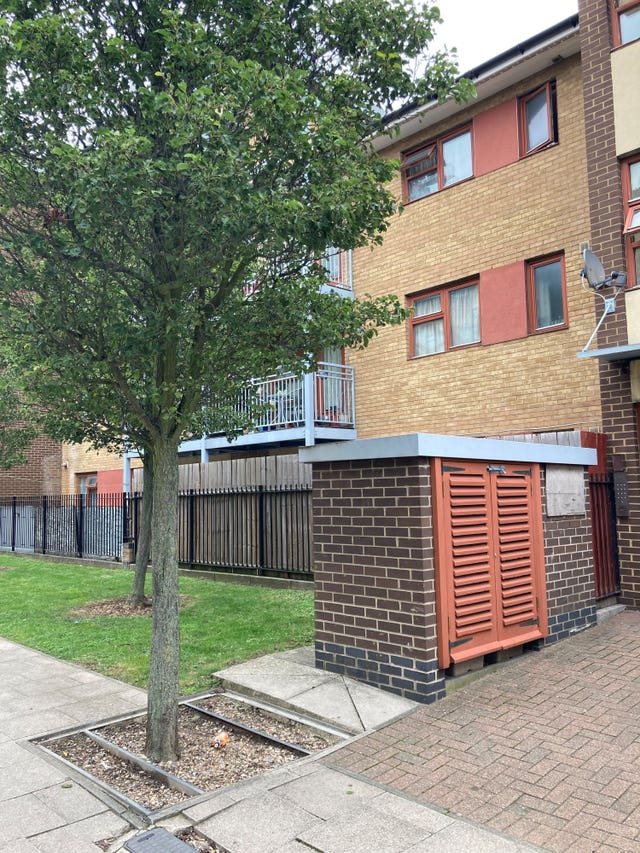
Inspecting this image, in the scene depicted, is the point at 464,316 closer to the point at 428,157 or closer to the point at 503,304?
the point at 503,304

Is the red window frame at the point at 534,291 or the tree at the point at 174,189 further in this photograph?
the red window frame at the point at 534,291

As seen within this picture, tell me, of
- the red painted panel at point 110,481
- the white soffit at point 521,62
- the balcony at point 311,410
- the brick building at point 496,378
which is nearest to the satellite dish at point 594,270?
the brick building at point 496,378

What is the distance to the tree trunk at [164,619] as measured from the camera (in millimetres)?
4348

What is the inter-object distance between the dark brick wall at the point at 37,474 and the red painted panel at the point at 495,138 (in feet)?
52.4

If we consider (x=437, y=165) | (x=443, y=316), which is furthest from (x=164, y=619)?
(x=437, y=165)

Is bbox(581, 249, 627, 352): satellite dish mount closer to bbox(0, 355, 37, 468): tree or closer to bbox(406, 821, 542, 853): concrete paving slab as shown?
bbox(406, 821, 542, 853): concrete paving slab

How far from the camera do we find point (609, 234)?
9.20 meters

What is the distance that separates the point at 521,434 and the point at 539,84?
6131 millimetres

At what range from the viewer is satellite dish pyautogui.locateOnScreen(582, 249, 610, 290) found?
8617mm

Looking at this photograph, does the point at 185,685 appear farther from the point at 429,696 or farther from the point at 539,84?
the point at 539,84

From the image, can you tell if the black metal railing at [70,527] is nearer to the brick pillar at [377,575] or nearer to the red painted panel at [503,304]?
the red painted panel at [503,304]

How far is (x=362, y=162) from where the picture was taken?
480cm

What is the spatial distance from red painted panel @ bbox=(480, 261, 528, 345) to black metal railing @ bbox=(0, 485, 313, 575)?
173 inches

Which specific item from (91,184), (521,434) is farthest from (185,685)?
(521,434)
